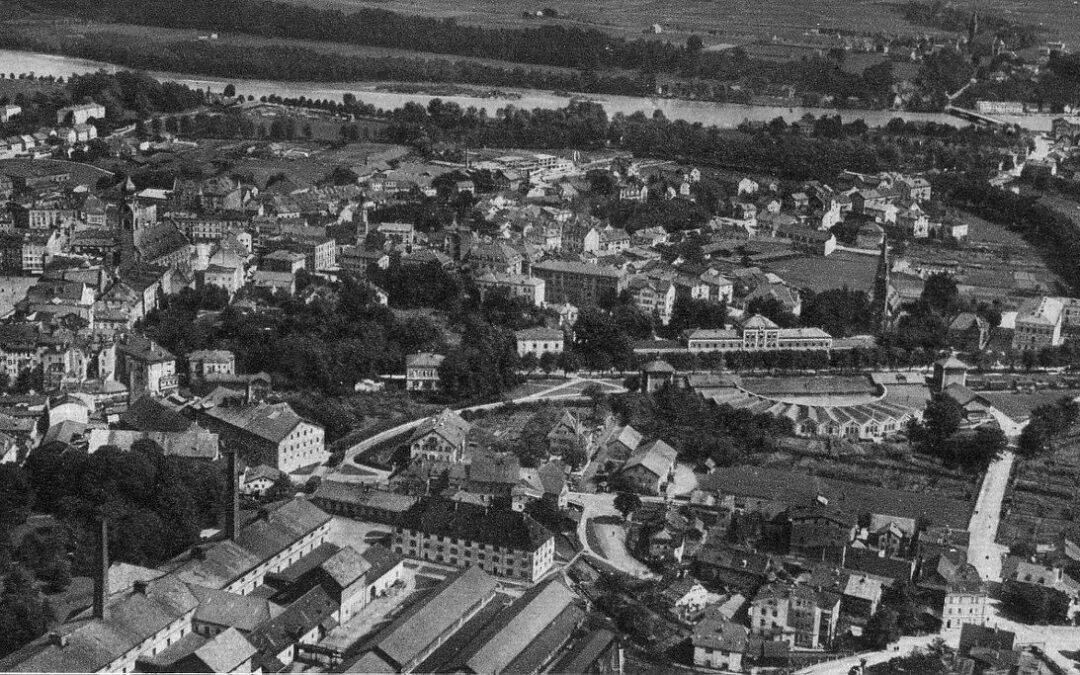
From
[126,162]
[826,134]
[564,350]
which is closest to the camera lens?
[564,350]

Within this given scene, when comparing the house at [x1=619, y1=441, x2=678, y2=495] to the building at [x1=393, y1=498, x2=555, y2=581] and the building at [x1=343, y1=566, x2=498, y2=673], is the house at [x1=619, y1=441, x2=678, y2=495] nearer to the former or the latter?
the building at [x1=393, y1=498, x2=555, y2=581]

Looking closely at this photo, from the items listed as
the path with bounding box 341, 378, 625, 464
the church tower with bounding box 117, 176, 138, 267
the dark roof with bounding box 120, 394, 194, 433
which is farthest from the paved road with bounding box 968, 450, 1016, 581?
the church tower with bounding box 117, 176, 138, 267

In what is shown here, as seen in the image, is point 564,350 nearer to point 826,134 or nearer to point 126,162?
point 126,162

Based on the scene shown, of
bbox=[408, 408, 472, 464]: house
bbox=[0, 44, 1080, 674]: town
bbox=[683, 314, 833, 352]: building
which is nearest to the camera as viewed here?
bbox=[0, 44, 1080, 674]: town

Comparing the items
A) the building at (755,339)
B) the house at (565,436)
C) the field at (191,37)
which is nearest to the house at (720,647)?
the house at (565,436)

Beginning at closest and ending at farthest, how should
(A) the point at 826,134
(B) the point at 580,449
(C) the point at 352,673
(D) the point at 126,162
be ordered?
(C) the point at 352,673 < (B) the point at 580,449 < (D) the point at 126,162 < (A) the point at 826,134

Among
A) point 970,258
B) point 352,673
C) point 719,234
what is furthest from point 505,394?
point 970,258

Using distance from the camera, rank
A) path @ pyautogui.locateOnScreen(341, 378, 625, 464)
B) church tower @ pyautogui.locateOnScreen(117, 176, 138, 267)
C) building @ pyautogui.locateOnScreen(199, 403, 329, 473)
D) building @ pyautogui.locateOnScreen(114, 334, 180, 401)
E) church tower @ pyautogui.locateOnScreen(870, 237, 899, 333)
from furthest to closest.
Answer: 1. church tower @ pyautogui.locateOnScreen(117, 176, 138, 267)
2. church tower @ pyautogui.locateOnScreen(870, 237, 899, 333)
3. building @ pyautogui.locateOnScreen(114, 334, 180, 401)
4. path @ pyautogui.locateOnScreen(341, 378, 625, 464)
5. building @ pyautogui.locateOnScreen(199, 403, 329, 473)
